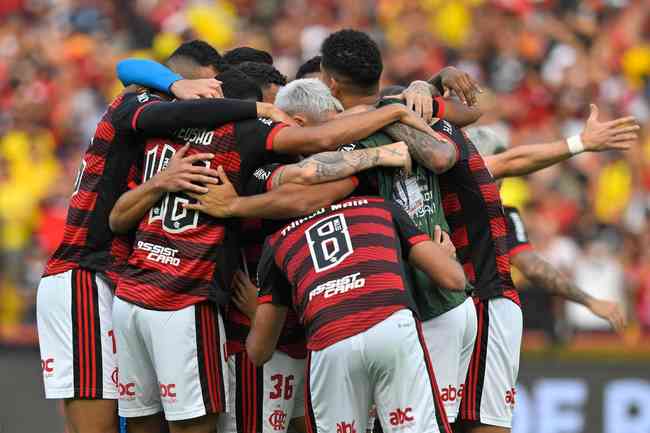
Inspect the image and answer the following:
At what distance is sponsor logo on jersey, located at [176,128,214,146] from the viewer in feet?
20.9

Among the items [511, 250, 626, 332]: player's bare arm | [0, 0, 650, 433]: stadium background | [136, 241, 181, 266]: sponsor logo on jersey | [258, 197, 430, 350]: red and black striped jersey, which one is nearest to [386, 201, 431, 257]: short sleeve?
[258, 197, 430, 350]: red and black striped jersey

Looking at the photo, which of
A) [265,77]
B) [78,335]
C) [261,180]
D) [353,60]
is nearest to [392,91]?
[265,77]

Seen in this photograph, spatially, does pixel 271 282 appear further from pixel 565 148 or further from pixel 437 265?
pixel 565 148

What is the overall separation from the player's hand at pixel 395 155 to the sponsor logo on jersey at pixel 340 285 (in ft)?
2.34

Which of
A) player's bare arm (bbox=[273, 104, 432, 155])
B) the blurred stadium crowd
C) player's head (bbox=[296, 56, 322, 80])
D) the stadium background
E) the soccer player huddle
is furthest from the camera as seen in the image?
the blurred stadium crowd

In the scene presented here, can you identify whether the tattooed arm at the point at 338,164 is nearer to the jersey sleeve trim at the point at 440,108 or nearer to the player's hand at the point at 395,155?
the player's hand at the point at 395,155

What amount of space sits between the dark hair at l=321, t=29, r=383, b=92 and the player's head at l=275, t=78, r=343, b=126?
17cm

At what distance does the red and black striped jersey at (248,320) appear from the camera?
6.67 metres

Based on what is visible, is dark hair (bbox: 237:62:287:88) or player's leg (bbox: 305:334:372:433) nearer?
player's leg (bbox: 305:334:372:433)

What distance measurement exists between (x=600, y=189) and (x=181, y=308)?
8.74m

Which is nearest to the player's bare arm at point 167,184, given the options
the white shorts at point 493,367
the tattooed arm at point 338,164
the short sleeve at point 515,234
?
the tattooed arm at point 338,164

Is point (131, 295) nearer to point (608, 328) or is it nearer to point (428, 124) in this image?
point (428, 124)

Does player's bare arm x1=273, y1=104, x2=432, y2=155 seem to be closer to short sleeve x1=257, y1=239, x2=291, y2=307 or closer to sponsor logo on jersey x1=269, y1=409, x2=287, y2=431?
short sleeve x1=257, y1=239, x2=291, y2=307

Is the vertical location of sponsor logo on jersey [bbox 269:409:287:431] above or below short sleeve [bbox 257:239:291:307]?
below
